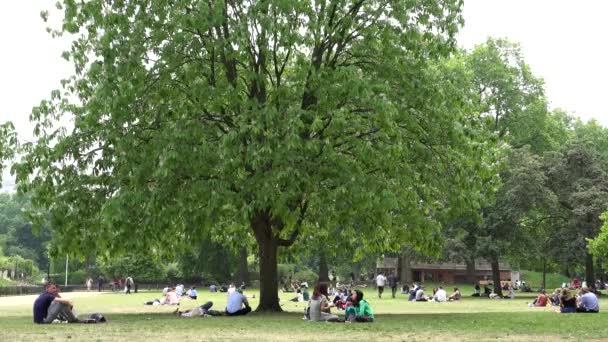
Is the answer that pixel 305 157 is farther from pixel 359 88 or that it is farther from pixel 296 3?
pixel 296 3

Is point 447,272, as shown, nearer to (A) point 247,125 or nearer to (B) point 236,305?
(B) point 236,305

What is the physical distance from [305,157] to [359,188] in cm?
187

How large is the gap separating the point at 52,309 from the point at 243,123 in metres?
7.28

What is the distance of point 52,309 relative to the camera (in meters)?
20.3

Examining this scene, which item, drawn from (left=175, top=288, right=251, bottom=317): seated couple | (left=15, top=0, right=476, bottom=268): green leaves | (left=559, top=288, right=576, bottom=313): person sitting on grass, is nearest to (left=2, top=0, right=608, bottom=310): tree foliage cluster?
(left=15, top=0, right=476, bottom=268): green leaves

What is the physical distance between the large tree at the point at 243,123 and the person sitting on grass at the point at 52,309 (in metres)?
2.40

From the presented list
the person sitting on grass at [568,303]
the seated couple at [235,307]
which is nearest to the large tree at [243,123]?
the seated couple at [235,307]

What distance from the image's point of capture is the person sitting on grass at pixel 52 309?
20203mm

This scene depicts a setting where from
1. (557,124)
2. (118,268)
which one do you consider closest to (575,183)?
(557,124)

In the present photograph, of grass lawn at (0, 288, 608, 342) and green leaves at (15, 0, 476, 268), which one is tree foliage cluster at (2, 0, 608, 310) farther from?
grass lawn at (0, 288, 608, 342)

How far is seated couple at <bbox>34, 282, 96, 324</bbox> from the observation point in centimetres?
2020

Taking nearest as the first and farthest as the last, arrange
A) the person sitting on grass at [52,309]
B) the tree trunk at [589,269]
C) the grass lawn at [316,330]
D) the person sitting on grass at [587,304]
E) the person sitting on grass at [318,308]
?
1. the grass lawn at [316,330]
2. the person sitting on grass at [52,309]
3. the person sitting on grass at [318,308]
4. the person sitting on grass at [587,304]
5. the tree trunk at [589,269]

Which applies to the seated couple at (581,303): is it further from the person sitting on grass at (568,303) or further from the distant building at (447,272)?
the distant building at (447,272)

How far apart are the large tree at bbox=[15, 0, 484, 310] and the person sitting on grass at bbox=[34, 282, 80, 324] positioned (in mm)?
2402
